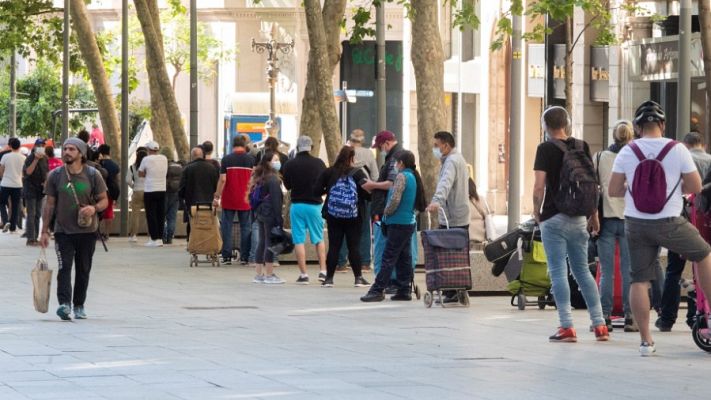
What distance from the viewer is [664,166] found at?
479 inches

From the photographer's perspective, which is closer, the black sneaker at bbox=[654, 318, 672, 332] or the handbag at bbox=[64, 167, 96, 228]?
the black sneaker at bbox=[654, 318, 672, 332]

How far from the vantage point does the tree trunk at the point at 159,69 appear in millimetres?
34875

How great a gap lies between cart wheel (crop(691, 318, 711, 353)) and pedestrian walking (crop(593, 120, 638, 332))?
1716mm

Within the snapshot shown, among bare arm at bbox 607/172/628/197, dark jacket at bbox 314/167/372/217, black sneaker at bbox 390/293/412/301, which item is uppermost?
bare arm at bbox 607/172/628/197

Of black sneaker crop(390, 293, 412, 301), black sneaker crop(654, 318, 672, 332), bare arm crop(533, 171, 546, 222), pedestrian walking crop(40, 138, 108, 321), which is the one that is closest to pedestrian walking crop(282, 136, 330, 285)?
black sneaker crop(390, 293, 412, 301)

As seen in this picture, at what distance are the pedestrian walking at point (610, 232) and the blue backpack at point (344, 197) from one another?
5402mm

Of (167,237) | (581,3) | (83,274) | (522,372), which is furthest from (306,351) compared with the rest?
(167,237)

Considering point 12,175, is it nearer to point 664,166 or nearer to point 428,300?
point 428,300

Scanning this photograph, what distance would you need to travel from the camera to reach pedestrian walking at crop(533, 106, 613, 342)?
13.1 meters

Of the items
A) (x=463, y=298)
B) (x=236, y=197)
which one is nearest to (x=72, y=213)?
(x=463, y=298)

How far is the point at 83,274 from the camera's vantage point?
1545 cm

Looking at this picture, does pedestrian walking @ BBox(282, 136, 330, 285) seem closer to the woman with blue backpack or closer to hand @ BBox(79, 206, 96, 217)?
the woman with blue backpack

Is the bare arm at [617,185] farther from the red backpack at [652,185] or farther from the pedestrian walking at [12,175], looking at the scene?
the pedestrian walking at [12,175]

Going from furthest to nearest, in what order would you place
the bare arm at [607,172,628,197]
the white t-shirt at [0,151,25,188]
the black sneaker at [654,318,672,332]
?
the white t-shirt at [0,151,25,188], the black sneaker at [654,318,672,332], the bare arm at [607,172,628,197]
